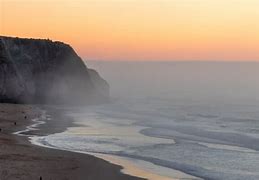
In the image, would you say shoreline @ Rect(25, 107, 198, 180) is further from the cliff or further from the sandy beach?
the cliff

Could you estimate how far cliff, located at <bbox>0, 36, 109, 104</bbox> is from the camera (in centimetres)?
8150

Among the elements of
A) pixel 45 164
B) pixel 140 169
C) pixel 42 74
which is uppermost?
pixel 42 74

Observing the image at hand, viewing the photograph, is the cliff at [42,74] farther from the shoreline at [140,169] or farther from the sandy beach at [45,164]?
the shoreline at [140,169]

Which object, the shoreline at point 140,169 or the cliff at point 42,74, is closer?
the shoreline at point 140,169

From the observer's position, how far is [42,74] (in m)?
96.6

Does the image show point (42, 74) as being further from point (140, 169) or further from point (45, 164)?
point (140, 169)

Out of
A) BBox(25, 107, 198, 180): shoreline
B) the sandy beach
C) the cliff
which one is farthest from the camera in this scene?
the cliff

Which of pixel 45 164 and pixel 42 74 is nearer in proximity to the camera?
pixel 45 164

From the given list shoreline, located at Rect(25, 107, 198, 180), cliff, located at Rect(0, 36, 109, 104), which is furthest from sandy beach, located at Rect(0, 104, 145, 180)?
cliff, located at Rect(0, 36, 109, 104)

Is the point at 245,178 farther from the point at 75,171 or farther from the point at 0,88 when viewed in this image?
the point at 0,88

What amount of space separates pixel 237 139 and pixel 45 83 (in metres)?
58.7

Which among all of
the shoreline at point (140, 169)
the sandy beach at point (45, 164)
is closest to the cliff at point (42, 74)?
the sandy beach at point (45, 164)

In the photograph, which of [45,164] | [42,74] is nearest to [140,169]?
[45,164]

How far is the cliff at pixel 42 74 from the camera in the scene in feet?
267
